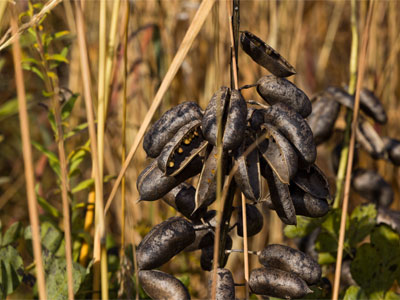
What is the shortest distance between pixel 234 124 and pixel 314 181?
5.8 inches

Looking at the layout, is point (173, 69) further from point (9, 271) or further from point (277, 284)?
point (9, 271)

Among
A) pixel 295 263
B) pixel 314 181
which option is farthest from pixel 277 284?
pixel 314 181

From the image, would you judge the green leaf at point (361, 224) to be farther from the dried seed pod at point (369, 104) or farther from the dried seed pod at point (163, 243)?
the dried seed pod at point (163, 243)

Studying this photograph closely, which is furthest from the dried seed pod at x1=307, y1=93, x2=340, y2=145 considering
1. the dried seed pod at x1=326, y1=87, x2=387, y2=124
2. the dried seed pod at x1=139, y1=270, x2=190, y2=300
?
the dried seed pod at x1=139, y1=270, x2=190, y2=300

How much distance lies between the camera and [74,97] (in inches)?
39.4

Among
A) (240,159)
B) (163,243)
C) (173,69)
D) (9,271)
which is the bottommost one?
(9,271)

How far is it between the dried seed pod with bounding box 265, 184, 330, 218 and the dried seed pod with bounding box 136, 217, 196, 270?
4.4 inches

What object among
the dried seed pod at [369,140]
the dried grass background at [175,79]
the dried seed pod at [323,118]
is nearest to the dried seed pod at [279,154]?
the dried seed pod at [323,118]

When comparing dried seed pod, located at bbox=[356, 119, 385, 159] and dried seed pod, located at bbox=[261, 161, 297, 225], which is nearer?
dried seed pod, located at bbox=[261, 161, 297, 225]

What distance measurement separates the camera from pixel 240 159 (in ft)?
1.99

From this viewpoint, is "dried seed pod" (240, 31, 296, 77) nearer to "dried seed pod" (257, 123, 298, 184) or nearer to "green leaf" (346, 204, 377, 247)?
"dried seed pod" (257, 123, 298, 184)

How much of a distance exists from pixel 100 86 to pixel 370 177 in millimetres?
654

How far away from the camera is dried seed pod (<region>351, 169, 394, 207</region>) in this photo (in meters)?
1.12

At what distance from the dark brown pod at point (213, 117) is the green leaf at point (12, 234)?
487mm
